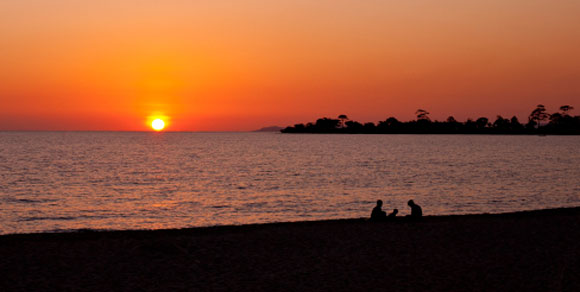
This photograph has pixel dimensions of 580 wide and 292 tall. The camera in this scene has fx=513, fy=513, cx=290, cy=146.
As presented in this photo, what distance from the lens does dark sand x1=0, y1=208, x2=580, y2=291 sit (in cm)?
1112

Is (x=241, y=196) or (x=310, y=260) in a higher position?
(x=310, y=260)

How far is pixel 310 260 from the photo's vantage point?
43.9 feet

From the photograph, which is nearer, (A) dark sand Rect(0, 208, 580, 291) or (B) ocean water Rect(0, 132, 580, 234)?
(A) dark sand Rect(0, 208, 580, 291)

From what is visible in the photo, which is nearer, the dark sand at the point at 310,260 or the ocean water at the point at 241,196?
the dark sand at the point at 310,260

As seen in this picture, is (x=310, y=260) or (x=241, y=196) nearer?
(x=310, y=260)

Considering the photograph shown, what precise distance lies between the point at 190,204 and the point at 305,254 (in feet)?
69.9

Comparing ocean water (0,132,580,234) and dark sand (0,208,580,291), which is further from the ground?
dark sand (0,208,580,291)

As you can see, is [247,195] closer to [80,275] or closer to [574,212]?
[574,212]

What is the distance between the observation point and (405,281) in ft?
37.0

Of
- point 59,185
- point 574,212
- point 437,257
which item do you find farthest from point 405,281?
point 59,185

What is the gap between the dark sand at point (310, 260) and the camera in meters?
11.1

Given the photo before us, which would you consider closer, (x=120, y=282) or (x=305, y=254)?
(x=120, y=282)

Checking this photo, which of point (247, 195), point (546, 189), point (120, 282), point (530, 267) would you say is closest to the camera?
point (120, 282)

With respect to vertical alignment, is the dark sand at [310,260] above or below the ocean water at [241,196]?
above
